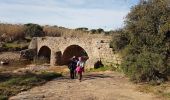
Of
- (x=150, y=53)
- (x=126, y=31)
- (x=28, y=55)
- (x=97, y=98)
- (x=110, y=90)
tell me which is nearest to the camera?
(x=97, y=98)

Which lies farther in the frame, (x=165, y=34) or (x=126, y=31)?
(x=126, y=31)

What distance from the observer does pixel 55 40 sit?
3925cm

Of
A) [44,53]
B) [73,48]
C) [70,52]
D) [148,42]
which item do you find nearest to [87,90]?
[148,42]

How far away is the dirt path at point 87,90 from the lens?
1759 cm

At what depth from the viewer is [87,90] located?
1931cm

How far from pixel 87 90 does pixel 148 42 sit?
5.06 m

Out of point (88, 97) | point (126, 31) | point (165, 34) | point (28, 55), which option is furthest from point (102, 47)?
point (28, 55)

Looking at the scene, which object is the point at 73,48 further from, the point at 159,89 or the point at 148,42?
the point at 159,89

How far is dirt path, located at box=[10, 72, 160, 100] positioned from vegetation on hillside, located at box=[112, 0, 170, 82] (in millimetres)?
1139

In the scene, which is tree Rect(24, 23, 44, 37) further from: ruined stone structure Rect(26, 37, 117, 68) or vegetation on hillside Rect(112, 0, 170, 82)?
vegetation on hillside Rect(112, 0, 170, 82)

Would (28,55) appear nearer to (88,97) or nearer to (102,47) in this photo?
(102,47)

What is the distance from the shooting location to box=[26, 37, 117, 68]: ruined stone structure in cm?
2933

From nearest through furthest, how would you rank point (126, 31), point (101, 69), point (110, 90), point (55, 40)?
point (110, 90)
point (126, 31)
point (101, 69)
point (55, 40)

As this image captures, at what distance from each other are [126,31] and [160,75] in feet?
11.7
